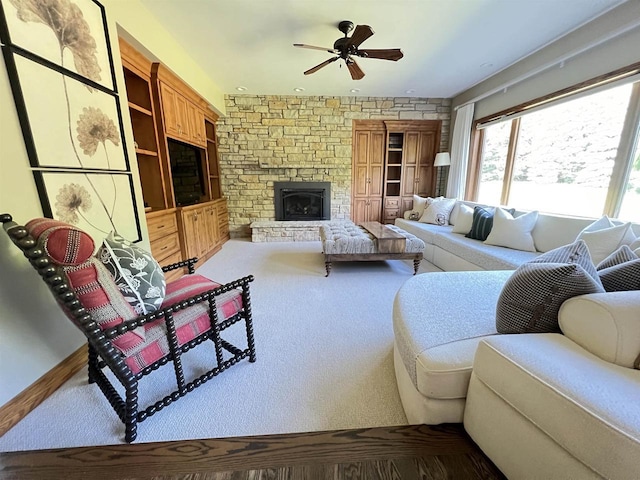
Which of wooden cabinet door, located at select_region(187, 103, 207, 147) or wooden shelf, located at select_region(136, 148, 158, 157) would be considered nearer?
wooden shelf, located at select_region(136, 148, 158, 157)

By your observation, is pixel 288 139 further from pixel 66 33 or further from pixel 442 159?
pixel 66 33

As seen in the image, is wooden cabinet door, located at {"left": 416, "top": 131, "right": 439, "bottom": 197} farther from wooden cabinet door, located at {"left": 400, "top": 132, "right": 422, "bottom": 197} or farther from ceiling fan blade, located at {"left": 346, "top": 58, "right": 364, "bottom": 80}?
ceiling fan blade, located at {"left": 346, "top": 58, "right": 364, "bottom": 80}

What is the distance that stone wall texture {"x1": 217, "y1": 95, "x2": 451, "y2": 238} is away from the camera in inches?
184

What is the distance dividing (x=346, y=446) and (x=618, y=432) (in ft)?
2.87

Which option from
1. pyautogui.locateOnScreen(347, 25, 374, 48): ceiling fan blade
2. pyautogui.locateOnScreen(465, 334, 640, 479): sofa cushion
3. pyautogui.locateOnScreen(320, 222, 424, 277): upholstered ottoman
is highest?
pyautogui.locateOnScreen(347, 25, 374, 48): ceiling fan blade

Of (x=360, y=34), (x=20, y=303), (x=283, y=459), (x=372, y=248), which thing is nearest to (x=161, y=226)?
(x=20, y=303)

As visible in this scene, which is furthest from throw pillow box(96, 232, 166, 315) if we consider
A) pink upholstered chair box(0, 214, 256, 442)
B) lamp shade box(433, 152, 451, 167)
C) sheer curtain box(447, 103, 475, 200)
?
lamp shade box(433, 152, 451, 167)

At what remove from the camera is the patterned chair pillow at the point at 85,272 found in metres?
0.92

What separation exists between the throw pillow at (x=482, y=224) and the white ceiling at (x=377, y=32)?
1919 mm

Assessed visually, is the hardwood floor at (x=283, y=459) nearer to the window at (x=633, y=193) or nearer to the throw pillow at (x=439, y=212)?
the window at (x=633, y=193)

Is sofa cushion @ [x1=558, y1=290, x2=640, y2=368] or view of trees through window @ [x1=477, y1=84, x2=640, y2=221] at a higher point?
view of trees through window @ [x1=477, y1=84, x2=640, y2=221]

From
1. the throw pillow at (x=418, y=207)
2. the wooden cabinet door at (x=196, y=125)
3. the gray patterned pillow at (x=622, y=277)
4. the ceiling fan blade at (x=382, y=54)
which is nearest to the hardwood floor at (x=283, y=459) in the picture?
the gray patterned pillow at (x=622, y=277)

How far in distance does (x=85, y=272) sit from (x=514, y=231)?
3.54 metres

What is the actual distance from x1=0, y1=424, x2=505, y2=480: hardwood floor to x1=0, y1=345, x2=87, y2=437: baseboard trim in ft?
0.75
